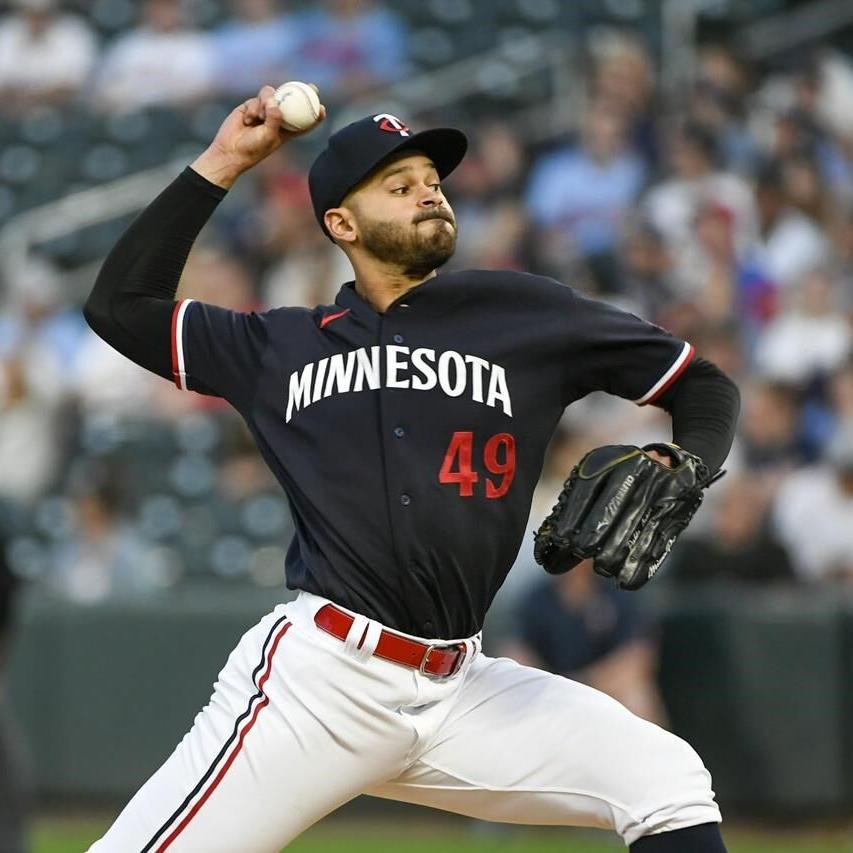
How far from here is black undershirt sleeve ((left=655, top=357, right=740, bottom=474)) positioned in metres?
3.71

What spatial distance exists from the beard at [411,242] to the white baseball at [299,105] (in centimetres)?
26

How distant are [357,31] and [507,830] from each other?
19.5ft

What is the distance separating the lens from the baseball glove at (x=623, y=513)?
349cm

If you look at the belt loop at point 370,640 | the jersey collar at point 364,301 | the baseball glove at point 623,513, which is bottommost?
the belt loop at point 370,640

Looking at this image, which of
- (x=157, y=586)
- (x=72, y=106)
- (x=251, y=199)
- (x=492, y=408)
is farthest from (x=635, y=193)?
(x=492, y=408)

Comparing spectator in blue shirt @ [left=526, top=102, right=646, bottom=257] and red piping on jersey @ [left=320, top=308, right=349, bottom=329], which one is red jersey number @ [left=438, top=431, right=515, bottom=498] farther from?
spectator in blue shirt @ [left=526, top=102, right=646, bottom=257]

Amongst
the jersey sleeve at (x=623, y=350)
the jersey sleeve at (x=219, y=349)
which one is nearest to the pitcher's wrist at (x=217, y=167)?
the jersey sleeve at (x=219, y=349)

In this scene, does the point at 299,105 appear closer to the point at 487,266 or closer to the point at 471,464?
the point at 471,464

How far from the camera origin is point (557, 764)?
362 centimetres

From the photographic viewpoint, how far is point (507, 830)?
7.71m

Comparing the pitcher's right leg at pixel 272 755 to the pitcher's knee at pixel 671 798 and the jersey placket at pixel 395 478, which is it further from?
the pitcher's knee at pixel 671 798

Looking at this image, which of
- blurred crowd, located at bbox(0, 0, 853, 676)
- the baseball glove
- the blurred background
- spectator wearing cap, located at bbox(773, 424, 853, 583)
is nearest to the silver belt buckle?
the baseball glove

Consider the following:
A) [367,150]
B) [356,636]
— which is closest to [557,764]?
[356,636]

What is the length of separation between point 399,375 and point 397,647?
0.57m
